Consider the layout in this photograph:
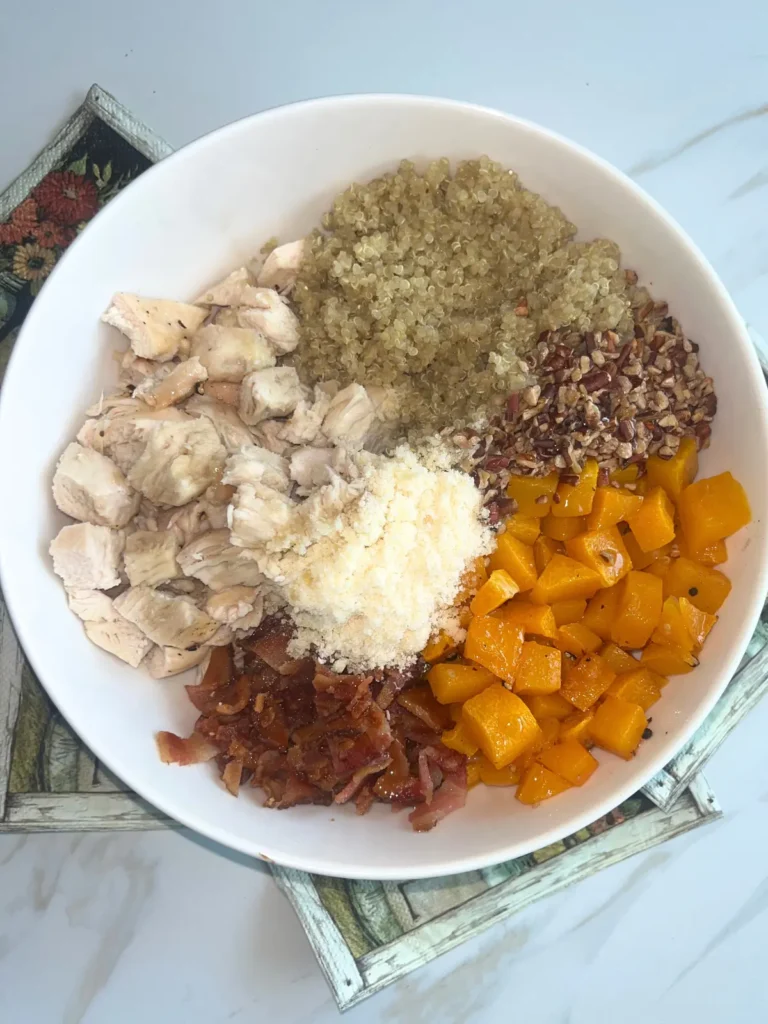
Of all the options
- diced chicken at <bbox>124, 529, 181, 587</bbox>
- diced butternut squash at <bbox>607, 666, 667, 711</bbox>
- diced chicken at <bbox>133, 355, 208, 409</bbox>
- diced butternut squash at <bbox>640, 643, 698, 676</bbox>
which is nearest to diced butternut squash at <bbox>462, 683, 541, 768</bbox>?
diced butternut squash at <bbox>607, 666, 667, 711</bbox>

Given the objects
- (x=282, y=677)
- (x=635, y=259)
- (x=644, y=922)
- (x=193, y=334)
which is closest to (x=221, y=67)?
(x=193, y=334)

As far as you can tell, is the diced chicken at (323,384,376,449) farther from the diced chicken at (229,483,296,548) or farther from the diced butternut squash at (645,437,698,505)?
the diced butternut squash at (645,437,698,505)

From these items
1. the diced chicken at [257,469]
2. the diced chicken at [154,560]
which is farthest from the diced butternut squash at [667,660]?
the diced chicken at [154,560]

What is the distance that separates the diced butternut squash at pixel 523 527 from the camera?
202 cm

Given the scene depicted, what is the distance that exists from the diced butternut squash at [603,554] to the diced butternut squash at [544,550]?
6 cm

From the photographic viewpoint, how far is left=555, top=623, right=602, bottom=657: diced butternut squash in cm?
200

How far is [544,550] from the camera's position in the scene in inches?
80.0

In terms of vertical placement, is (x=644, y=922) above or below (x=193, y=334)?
below

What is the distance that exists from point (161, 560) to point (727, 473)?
1.53 meters

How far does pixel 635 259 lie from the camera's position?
2043 mm

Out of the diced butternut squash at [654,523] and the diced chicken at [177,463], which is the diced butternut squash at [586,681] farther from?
the diced chicken at [177,463]

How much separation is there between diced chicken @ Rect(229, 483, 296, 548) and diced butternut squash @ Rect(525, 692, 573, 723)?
31.3 inches

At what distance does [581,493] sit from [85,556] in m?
1.31

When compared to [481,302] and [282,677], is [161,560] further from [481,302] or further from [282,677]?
[481,302]
